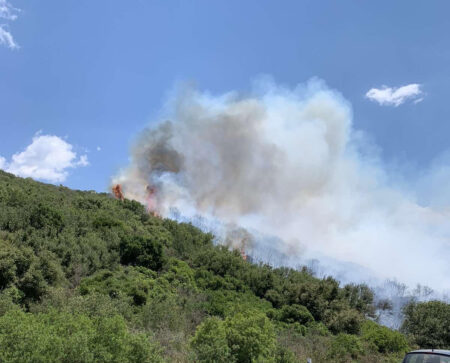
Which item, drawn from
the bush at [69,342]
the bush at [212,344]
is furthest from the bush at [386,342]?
the bush at [69,342]

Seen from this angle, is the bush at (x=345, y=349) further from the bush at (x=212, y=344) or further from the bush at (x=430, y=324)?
the bush at (x=430, y=324)

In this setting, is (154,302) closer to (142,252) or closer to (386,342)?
(142,252)

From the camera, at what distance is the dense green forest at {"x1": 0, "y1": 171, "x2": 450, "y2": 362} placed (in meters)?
9.80

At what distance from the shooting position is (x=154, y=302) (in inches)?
885

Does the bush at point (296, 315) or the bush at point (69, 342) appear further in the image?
the bush at point (296, 315)

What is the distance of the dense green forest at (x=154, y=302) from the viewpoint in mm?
9805

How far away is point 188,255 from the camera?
47688mm

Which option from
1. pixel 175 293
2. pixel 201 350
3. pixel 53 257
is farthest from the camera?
pixel 175 293

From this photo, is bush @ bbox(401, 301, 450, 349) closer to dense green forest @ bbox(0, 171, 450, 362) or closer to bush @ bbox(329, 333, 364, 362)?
dense green forest @ bbox(0, 171, 450, 362)

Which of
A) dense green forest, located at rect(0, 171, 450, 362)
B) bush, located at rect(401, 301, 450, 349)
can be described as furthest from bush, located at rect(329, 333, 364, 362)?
bush, located at rect(401, 301, 450, 349)

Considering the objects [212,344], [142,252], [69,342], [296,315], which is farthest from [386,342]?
[69,342]

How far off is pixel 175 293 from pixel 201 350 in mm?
20309

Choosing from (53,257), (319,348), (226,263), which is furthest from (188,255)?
(319,348)

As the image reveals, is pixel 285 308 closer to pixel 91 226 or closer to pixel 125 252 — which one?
pixel 125 252
